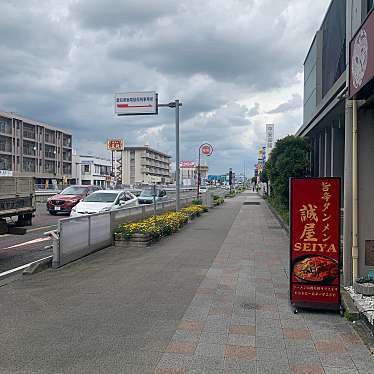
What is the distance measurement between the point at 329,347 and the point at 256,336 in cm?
80

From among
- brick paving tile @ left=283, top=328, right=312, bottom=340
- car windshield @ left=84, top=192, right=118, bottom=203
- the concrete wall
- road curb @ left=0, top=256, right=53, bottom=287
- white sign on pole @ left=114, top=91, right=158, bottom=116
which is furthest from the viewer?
white sign on pole @ left=114, top=91, right=158, bottom=116

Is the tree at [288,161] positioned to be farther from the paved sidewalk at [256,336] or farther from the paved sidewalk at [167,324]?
the paved sidewalk at [256,336]

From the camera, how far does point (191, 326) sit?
502cm

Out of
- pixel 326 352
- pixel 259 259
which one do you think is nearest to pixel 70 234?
pixel 259 259

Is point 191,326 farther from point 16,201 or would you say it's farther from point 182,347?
point 16,201

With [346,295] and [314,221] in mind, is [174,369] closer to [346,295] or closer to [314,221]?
[314,221]

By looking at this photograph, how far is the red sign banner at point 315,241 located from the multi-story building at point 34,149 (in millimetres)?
54604

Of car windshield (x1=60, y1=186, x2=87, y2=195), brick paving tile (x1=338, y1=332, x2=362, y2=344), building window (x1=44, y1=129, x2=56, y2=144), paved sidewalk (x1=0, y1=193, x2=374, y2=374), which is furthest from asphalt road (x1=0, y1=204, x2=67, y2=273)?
A: building window (x1=44, y1=129, x2=56, y2=144)

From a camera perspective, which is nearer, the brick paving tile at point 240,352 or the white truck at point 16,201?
the brick paving tile at point 240,352

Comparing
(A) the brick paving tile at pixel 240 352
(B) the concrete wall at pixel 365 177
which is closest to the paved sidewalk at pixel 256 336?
(A) the brick paving tile at pixel 240 352

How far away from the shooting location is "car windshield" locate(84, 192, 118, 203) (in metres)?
15.8

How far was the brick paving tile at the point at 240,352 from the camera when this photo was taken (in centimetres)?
417

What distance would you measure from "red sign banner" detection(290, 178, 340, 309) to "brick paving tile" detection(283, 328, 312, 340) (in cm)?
74

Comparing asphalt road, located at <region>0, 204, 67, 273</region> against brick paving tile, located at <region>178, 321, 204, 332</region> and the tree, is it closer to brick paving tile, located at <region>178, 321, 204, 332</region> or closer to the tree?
brick paving tile, located at <region>178, 321, 204, 332</region>
